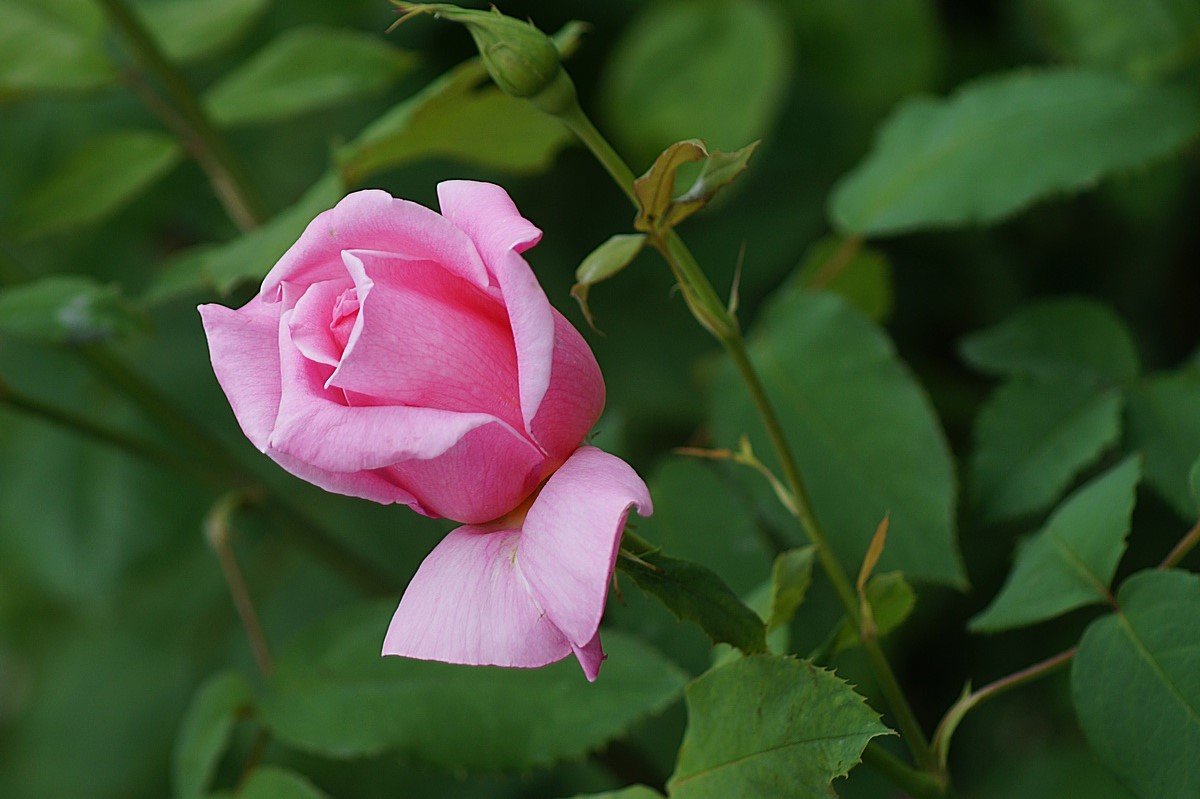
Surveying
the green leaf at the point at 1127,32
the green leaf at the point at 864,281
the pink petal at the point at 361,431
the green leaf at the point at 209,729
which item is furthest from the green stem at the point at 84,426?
the green leaf at the point at 1127,32

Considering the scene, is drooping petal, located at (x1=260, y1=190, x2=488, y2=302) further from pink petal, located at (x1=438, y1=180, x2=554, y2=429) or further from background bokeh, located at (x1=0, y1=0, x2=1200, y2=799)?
background bokeh, located at (x1=0, y1=0, x2=1200, y2=799)

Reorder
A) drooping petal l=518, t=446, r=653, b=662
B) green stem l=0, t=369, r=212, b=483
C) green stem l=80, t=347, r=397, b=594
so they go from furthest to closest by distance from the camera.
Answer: green stem l=80, t=347, r=397, b=594 → green stem l=0, t=369, r=212, b=483 → drooping petal l=518, t=446, r=653, b=662

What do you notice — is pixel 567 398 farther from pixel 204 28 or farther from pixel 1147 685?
pixel 204 28

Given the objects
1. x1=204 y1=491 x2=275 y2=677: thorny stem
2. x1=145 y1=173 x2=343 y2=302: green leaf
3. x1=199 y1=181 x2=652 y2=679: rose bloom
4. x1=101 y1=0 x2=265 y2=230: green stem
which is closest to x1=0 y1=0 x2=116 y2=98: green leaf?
x1=101 y1=0 x2=265 y2=230: green stem

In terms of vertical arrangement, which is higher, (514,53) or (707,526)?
(514,53)

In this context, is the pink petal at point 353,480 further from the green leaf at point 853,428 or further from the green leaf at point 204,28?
the green leaf at point 204,28

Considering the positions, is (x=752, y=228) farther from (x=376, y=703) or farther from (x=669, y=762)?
(x=376, y=703)

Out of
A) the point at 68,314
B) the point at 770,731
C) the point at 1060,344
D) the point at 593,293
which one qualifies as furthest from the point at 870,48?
the point at 770,731
